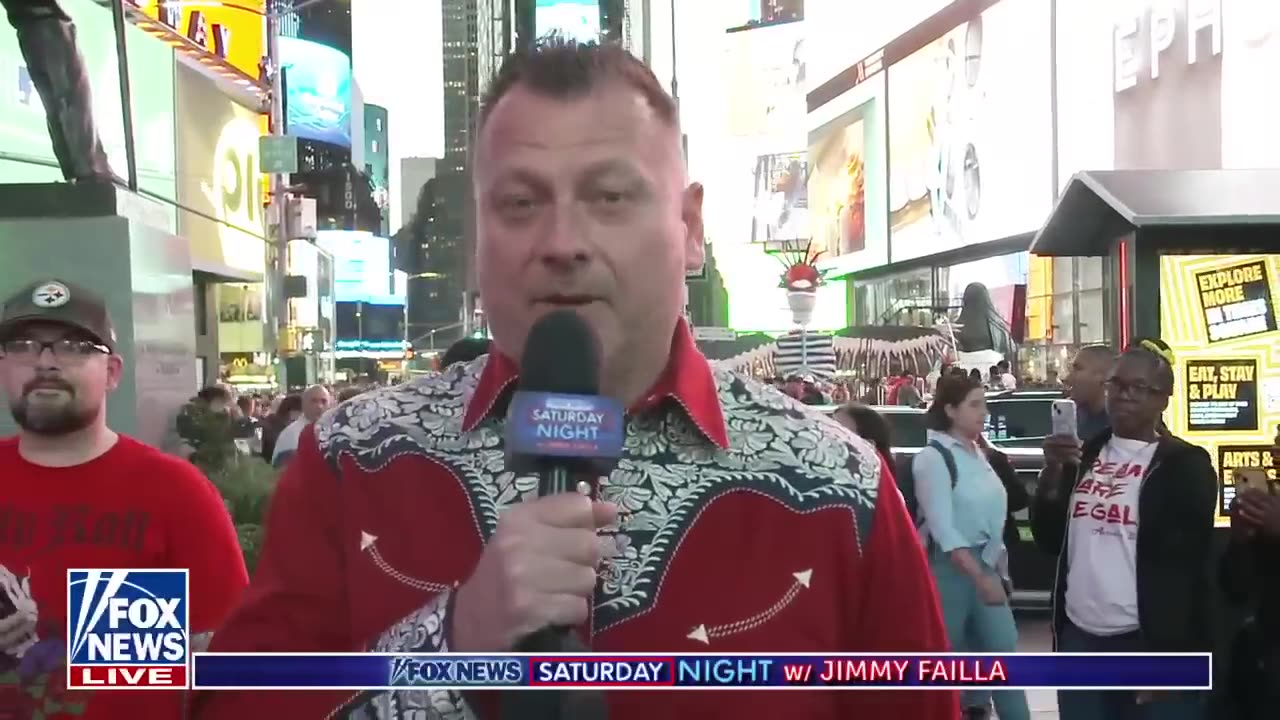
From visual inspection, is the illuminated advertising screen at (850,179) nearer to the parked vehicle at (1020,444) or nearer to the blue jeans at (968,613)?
the parked vehicle at (1020,444)

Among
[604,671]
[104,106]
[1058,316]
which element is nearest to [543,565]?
[604,671]

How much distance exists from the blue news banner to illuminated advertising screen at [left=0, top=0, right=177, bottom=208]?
335 cm

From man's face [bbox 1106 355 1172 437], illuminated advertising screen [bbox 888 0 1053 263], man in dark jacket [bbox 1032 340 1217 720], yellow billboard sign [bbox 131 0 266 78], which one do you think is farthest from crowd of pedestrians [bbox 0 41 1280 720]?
illuminated advertising screen [bbox 888 0 1053 263]

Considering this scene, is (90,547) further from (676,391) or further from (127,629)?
(676,391)

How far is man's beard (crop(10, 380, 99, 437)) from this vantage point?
6.11 feet

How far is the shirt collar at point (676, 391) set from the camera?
1.37 m

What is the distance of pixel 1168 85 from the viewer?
10.2 m

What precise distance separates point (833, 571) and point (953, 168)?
15190 millimetres

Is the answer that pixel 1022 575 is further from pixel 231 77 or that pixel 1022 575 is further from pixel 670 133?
pixel 231 77

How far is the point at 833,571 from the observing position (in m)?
1.32

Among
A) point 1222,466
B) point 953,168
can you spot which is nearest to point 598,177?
point 1222,466

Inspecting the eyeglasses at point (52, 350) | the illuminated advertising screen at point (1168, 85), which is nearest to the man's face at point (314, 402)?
the eyeglasses at point (52, 350)

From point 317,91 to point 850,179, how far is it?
551 centimetres

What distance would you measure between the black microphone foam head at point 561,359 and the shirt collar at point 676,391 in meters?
0.20
